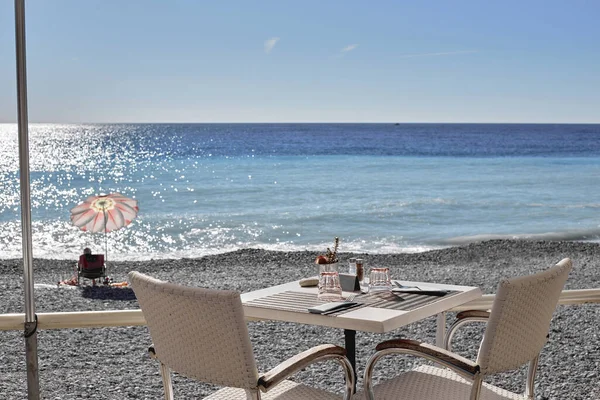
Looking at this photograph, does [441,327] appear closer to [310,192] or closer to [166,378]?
[166,378]

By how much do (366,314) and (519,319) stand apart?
0.42m

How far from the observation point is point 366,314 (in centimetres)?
223

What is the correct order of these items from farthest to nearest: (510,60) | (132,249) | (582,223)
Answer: (510,60)
(582,223)
(132,249)

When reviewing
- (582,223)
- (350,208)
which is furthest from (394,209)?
(582,223)

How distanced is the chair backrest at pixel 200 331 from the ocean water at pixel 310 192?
33.7ft

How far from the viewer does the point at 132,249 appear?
1311 cm

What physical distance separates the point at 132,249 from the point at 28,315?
10.7 meters

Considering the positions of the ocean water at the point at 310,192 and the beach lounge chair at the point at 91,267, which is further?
the ocean water at the point at 310,192

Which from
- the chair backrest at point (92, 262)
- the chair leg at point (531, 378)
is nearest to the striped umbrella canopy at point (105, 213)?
the chair backrest at point (92, 262)

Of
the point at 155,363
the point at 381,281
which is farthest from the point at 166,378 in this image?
the point at 155,363

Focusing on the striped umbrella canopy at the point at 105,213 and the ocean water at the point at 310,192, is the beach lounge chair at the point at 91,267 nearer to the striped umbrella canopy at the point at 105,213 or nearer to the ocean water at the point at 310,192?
the striped umbrella canopy at the point at 105,213

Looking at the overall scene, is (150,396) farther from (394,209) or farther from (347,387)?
(394,209)

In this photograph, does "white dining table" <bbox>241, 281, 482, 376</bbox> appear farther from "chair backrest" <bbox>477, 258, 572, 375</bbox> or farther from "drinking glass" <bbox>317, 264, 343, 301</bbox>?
"chair backrest" <bbox>477, 258, 572, 375</bbox>

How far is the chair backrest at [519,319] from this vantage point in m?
2.03
